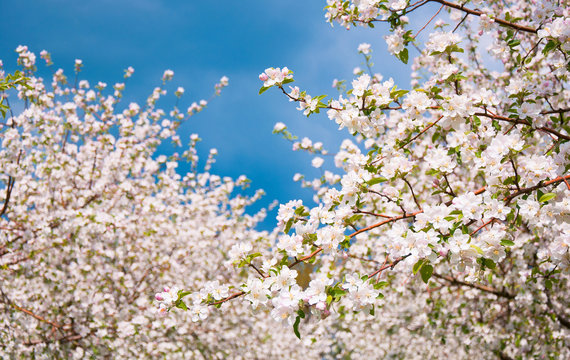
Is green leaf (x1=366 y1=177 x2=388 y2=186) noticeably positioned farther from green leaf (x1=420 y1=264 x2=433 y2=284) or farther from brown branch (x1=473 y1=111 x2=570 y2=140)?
brown branch (x1=473 y1=111 x2=570 y2=140)

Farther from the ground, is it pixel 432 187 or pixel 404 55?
pixel 404 55

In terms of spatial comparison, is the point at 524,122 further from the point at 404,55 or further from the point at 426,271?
the point at 426,271

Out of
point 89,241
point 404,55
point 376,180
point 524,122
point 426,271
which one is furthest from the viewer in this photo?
point 89,241

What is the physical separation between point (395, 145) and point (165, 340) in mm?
6582

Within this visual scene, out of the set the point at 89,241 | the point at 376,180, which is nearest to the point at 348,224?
the point at 376,180

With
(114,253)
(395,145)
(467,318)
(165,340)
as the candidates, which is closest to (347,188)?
(395,145)

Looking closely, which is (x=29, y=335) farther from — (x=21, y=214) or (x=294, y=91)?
(x=294, y=91)

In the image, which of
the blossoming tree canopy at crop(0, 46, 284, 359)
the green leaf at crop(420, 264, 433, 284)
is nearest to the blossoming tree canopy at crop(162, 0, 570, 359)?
the green leaf at crop(420, 264, 433, 284)

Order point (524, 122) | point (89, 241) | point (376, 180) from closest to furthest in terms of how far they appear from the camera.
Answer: point (376, 180) < point (524, 122) < point (89, 241)

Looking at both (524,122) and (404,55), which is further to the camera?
(404,55)

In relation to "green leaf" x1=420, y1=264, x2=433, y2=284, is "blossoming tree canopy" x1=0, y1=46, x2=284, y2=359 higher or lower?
higher

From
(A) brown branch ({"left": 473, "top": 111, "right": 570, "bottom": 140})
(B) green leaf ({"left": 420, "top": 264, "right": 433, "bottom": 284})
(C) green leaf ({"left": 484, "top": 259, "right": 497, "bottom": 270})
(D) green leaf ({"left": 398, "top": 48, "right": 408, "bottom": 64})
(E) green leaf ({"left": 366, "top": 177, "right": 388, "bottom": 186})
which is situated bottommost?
(B) green leaf ({"left": 420, "top": 264, "right": 433, "bottom": 284})

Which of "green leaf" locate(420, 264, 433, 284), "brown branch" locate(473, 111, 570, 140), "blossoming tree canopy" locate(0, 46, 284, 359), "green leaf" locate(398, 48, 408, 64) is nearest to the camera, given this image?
"green leaf" locate(420, 264, 433, 284)

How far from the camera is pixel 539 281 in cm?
535
